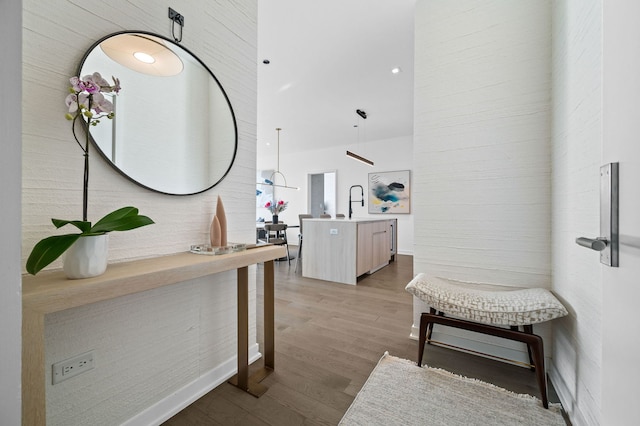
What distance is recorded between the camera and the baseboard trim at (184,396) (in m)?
1.23

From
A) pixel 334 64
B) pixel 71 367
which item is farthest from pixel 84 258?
pixel 334 64

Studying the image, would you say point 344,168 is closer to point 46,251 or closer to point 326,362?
point 326,362

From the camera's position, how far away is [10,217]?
1.48 feet

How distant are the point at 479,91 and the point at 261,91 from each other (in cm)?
319

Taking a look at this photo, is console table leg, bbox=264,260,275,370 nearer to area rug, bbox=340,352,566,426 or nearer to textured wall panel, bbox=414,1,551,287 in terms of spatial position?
area rug, bbox=340,352,566,426

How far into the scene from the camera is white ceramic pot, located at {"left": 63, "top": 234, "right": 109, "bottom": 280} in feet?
2.82

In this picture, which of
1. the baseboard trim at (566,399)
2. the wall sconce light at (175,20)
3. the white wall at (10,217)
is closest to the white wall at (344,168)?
the baseboard trim at (566,399)

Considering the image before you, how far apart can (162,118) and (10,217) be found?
41.1 inches

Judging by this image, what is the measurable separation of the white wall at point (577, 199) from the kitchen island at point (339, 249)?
2.28 m

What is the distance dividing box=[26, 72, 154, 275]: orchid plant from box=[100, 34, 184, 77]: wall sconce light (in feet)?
0.53

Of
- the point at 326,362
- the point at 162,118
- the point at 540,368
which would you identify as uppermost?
the point at 162,118

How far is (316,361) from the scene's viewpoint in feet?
5.89

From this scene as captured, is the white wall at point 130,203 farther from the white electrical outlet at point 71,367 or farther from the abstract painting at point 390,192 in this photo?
the abstract painting at point 390,192

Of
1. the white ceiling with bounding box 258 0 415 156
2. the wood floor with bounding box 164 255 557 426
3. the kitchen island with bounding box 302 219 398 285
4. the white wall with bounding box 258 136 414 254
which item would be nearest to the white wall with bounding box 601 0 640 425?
the wood floor with bounding box 164 255 557 426
